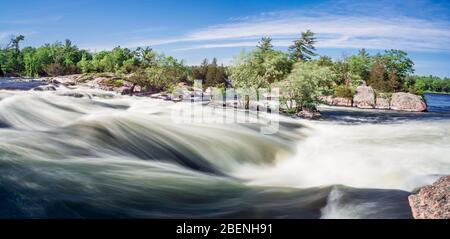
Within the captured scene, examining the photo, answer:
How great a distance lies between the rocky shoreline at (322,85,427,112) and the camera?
15.1 m

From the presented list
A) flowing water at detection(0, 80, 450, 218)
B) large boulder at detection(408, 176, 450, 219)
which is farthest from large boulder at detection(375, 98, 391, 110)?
large boulder at detection(408, 176, 450, 219)

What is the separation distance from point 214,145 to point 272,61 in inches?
267

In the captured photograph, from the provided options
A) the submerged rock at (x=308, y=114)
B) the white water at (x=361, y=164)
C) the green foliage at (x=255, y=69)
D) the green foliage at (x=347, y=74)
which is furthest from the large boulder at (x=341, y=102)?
the white water at (x=361, y=164)

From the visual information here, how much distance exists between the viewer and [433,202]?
8.02 ft

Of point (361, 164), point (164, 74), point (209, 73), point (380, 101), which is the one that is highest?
point (164, 74)

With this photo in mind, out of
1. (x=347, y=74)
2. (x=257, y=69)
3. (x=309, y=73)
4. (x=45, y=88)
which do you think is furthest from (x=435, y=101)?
(x=45, y=88)

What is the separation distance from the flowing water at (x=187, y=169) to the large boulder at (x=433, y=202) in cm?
10

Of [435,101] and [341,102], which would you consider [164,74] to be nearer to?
[341,102]

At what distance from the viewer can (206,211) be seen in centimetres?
291

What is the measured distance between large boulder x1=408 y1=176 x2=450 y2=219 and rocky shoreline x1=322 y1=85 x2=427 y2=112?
12975 mm

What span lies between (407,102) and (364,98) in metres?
2.03

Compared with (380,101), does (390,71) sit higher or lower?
higher

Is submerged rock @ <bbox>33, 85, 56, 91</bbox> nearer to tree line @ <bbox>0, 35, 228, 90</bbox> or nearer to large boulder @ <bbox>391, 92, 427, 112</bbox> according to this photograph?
tree line @ <bbox>0, 35, 228, 90</bbox>
